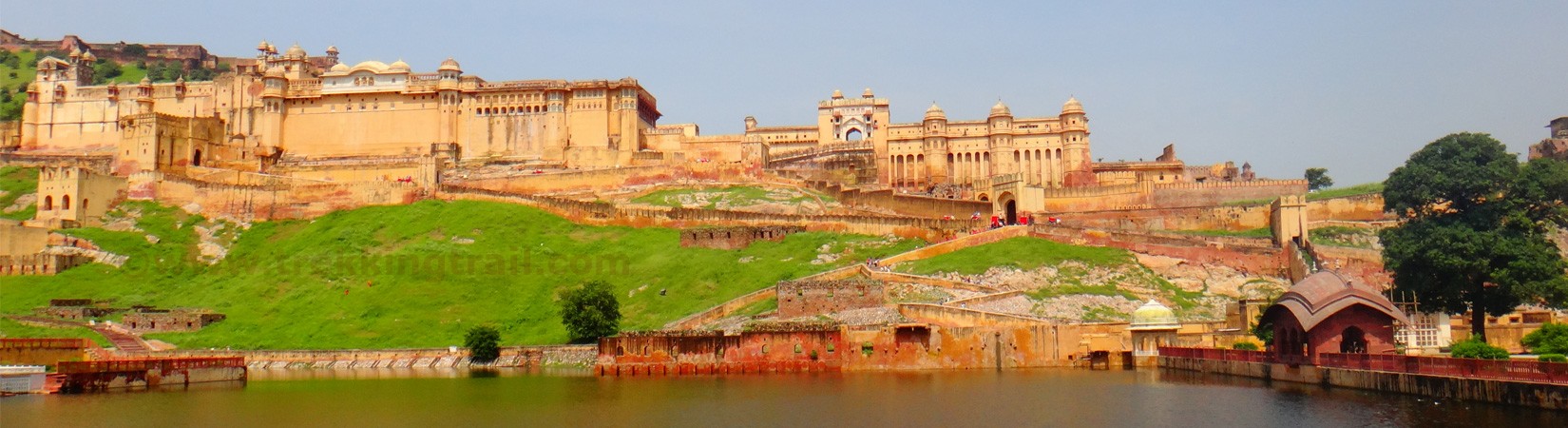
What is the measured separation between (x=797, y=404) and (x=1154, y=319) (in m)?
17.6

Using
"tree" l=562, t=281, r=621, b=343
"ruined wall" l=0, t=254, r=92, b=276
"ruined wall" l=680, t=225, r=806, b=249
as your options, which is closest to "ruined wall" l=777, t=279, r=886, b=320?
"tree" l=562, t=281, r=621, b=343

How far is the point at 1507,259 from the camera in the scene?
45.8 metres

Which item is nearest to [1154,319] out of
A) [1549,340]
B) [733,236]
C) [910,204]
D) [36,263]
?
[1549,340]

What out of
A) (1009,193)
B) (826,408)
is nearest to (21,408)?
(826,408)

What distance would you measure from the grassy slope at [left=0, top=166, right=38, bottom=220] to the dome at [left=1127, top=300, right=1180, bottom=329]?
209ft

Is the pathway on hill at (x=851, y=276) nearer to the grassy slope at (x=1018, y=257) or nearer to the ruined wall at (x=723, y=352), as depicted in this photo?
the grassy slope at (x=1018, y=257)

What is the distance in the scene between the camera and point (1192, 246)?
182 ft

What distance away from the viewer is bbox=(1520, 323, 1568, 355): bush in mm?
34969

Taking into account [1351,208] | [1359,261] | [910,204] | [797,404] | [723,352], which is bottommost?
[797,404]

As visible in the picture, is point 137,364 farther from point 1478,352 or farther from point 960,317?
point 1478,352

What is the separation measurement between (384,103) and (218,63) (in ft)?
177

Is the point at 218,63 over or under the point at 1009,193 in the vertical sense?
over

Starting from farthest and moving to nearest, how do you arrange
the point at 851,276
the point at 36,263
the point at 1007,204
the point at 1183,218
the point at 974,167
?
the point at 974,167 → the point at 1007,204 → the point at 1183,218 → the point at 36,263 → the point at 851,276

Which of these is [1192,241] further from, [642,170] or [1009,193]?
[642,170]
